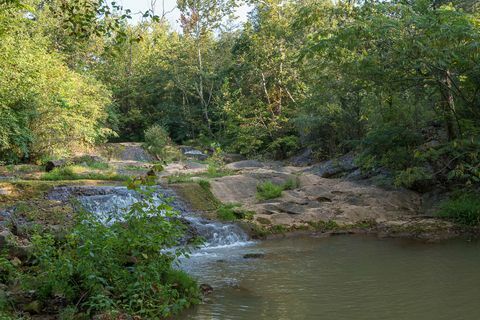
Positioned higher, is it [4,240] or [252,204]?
[4,240]

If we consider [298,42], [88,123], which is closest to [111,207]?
[88,123]

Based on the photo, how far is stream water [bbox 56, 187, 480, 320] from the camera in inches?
233

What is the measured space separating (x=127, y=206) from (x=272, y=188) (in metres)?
4.94

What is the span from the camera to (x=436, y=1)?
1748cm

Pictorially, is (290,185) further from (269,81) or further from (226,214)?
(269,81)

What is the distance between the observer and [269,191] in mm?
15242

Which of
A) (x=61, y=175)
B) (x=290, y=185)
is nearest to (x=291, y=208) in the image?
(x=290, y=185)

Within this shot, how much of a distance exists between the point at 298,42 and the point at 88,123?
13511 millimetres

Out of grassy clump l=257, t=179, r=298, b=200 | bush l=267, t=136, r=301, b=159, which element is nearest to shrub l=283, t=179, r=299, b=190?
grassy clump l=257, t=179, r=298, b=200

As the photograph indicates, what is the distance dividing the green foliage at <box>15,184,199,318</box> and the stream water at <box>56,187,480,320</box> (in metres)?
0.52

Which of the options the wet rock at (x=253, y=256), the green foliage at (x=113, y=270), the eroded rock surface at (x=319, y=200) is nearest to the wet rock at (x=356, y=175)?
the eroded rock surface at (x=319, y=200)

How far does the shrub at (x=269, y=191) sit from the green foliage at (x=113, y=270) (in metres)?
8.82

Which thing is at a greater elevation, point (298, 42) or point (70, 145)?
point (298, 42)

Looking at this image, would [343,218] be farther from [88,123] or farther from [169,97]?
[169,97]
